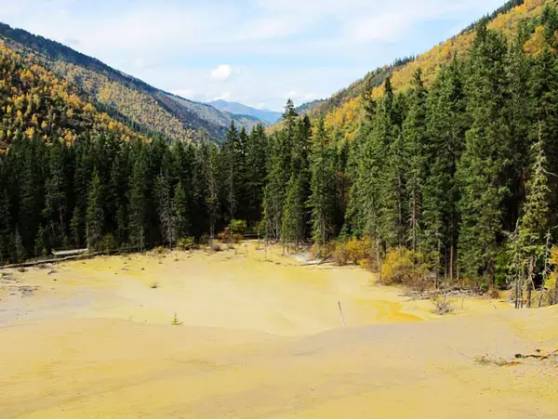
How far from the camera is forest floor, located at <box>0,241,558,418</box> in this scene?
15.0 m

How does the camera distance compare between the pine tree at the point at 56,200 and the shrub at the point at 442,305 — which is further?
the pine tree at the point at 56,200

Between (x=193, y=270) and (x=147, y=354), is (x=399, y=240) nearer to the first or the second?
(x=193, y=270)

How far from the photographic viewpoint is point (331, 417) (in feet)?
45.1

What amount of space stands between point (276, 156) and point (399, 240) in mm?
30134

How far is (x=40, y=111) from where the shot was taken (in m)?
156

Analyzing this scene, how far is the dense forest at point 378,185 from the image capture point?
41.3 m

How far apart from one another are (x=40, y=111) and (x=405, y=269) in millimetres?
141798

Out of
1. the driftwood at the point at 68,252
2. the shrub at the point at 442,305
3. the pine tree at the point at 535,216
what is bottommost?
the shrub at the point at 442,305

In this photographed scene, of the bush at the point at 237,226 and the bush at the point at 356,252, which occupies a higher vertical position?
the bush at the point at 237,226

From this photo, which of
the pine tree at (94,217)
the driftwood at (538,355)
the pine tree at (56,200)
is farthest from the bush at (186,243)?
the driftwood at (538,355)

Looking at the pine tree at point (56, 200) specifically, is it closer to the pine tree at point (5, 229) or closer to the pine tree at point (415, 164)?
the pine tree at point (5, 229)

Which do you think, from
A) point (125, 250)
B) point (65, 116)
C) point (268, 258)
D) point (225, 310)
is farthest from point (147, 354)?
point (65, 116)

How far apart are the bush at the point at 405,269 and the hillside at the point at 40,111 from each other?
104 meters

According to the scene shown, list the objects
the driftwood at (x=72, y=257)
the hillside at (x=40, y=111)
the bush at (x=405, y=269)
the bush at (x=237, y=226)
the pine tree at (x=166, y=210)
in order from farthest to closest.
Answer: the hillside at (x=40, y=111)
the bush at (x=237, y=226)
the pine tree at (x=166, y=210)
the driftwood at (x=72, y=257)
the bush at (x=405, y=269)
